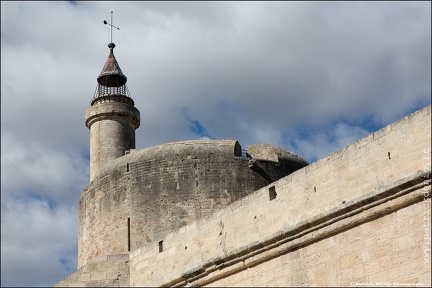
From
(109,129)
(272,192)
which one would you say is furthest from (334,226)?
(109,129)

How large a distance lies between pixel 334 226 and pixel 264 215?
4.56 ft

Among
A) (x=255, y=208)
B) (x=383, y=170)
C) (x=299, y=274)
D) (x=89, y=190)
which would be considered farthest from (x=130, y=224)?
(x=383, y=170)

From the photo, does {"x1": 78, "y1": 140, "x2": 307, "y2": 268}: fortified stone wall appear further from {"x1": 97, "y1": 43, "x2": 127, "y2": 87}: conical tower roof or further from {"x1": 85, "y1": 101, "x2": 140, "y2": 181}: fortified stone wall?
{"x1": 97, "y1": 43, "x2": 127, "y2": 87}: conical tower roof

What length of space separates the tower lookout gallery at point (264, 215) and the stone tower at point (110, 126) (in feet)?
8.32

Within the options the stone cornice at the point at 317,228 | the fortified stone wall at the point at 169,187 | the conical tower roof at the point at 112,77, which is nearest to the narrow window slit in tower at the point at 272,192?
the stone cornice at the point at 317,228

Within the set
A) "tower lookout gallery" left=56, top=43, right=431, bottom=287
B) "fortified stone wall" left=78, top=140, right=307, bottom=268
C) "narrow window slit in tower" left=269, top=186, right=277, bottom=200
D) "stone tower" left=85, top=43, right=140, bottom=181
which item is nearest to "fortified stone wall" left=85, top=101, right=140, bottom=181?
"stone tower" left=85, top=43, right=140, bottom=181

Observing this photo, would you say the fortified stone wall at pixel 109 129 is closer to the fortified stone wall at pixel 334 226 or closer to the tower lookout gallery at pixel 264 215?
the tower lookout gallery at pixel 264 215

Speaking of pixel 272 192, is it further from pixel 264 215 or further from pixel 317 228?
pixel 317 228

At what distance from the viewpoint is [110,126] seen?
66.9 feet

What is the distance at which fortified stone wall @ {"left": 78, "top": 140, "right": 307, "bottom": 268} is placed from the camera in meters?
16.0

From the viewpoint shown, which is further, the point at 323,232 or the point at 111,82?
the point at 111,82

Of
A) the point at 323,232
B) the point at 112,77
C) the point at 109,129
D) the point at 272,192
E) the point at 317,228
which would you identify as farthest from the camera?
the point at 112,77

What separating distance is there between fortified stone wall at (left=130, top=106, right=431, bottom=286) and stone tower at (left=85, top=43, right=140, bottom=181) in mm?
8197

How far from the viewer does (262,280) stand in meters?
10.7
